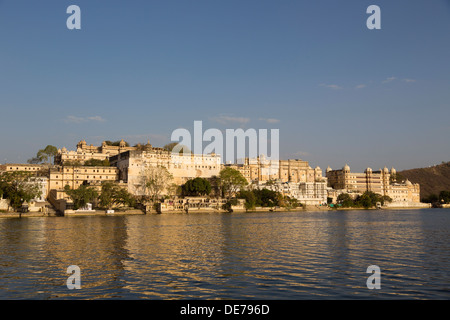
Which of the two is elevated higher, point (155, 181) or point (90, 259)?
point (155, 181)

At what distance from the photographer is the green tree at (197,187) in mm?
83438

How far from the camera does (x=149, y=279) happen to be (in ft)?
50.1

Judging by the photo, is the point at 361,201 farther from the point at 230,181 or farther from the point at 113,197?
the point at 113,197

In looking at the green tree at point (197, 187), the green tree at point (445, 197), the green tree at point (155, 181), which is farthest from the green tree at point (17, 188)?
the green tree at point (445, 197)

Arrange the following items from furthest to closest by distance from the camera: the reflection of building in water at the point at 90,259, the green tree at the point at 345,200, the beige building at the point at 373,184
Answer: the beige building at the point at 373,184 < the green tree at the point at 345,200 < the reflection of building in water at the point at 90,259

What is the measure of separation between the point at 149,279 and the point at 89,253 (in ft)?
24.3

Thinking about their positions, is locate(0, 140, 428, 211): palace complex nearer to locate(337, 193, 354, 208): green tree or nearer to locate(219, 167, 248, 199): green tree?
locate(337, 193, 354, 208): green tree

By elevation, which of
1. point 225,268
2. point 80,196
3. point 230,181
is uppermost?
point 230,181

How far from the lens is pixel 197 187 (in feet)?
273

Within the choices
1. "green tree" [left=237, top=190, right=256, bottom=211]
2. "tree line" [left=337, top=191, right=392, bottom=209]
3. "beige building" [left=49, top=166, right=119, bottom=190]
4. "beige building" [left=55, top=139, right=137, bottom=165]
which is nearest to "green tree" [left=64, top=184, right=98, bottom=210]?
"beige building" [left=49, top=166, right=119, bottom=190]

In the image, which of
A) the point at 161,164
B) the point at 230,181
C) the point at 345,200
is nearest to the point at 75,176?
the point at 161,164

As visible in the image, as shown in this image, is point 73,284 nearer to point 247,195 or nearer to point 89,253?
point 89,253

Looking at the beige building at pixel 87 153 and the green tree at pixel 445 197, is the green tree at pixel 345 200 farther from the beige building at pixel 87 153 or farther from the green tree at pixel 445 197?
the beige building at pixel 87 153

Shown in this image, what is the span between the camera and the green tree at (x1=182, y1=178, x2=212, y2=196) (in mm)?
83438
